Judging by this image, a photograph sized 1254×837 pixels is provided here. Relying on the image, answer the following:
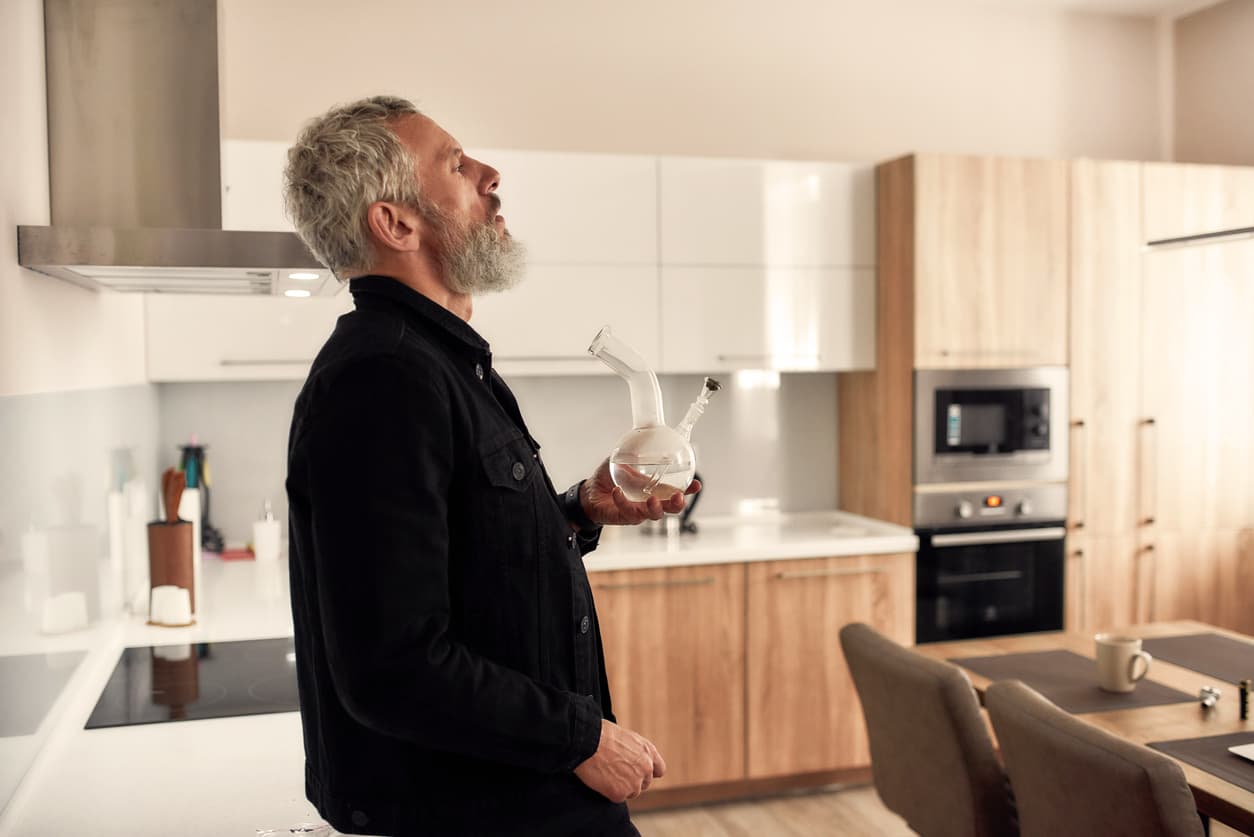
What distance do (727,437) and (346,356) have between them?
2.94 m

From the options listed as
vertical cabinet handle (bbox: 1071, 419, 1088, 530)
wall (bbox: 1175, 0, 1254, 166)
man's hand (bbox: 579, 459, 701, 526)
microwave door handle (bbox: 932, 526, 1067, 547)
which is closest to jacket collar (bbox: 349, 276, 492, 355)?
man's hand (bbox: 579, 459, 701, 526)

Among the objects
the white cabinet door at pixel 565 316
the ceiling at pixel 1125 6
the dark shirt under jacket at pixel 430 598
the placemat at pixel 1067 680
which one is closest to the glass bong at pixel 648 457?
the dark shirt under jacket at pixel 430 598

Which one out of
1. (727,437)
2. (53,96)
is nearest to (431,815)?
(53,96)

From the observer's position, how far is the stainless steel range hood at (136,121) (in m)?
1.94

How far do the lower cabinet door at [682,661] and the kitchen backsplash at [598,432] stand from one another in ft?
2.00

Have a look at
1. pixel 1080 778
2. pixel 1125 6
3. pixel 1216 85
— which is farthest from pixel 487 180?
pixel 1216 85

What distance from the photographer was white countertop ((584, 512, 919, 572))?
10.8 ft

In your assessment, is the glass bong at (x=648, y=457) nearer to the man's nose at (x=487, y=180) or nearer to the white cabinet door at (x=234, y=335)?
the man's nose at (x=487, y=180)

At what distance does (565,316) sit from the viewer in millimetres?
3445

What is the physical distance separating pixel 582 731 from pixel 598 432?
2691 mm

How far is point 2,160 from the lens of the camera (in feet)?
5.06

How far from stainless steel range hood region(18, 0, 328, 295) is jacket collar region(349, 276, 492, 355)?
0.64m

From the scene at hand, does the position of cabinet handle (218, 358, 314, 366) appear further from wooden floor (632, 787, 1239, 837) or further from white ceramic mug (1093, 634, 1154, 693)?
white ceramic mug (1093, 634, 1154, 693)

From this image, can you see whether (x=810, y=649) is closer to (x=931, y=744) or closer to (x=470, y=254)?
(x=931, y=744)
